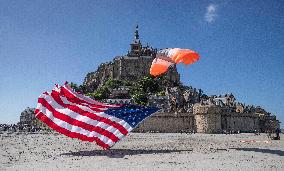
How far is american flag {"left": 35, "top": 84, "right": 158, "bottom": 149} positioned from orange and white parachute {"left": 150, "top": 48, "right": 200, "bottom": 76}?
3.23 m

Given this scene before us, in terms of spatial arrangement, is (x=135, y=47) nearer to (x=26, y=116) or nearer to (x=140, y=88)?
(x=140, y=88)

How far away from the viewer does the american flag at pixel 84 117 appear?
1844 cm

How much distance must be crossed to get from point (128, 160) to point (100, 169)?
2830 millimetres

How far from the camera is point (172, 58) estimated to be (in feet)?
64.1

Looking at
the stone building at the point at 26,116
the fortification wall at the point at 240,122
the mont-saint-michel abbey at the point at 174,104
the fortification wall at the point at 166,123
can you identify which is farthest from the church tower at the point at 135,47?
the fortification wall at the point at 166,123

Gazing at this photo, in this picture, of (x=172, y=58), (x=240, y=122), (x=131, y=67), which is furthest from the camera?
(x=131, y=67)

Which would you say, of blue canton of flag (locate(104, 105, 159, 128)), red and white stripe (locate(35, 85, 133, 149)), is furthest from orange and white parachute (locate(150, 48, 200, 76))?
red and white stripe (locate(35, 85, 133, 149))

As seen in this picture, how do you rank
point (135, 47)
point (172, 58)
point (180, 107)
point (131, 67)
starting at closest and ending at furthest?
point (172, 58) < point (180, 107) < point (131, 67) < point (135, 47)

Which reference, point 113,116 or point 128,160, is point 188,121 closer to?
point 113,116

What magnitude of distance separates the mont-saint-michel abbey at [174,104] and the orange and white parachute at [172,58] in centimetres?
2641

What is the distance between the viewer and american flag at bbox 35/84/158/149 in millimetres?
18438

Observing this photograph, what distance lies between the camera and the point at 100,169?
12.9m

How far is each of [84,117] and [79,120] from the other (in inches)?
12.4

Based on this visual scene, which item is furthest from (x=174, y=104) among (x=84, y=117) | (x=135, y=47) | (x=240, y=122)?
(x=135, y=47)
